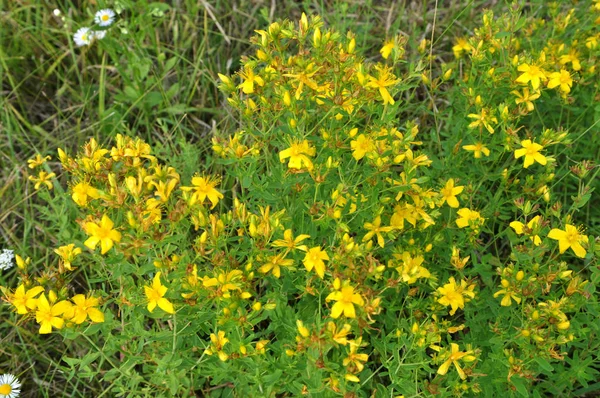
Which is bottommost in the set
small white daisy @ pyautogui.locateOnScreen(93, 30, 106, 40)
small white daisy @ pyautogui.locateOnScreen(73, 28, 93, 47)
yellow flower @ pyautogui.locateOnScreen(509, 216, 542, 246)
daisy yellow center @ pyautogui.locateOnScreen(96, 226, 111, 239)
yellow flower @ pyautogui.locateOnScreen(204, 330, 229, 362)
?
yellow flower @ pyautogui.locateOnScreen(204, 330, 229, 362)

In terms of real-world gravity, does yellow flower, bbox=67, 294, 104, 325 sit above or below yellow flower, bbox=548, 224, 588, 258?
below

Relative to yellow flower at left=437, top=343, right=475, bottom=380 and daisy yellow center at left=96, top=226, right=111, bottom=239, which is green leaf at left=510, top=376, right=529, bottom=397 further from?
daisy yellow center at left=96, top=226, right=111, bottom=239

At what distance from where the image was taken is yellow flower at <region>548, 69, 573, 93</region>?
112 inches

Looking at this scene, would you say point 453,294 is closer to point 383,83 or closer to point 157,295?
point 383,83

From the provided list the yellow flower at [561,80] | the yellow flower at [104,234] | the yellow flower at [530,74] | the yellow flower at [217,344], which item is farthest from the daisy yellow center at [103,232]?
the yellow flower at [561,80]

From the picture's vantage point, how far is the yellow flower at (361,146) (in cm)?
245

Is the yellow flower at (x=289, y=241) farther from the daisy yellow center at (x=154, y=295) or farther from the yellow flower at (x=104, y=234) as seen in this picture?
the yellow flower at (x=104, y=234)

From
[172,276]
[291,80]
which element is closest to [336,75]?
[291,80]

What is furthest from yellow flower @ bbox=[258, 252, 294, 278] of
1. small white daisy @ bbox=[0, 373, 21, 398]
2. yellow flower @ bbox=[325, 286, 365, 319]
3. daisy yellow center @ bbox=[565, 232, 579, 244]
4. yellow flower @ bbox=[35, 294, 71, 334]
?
small white daisy @ bbox=[0, 373, 21, 398]

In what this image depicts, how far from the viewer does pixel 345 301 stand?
81.9 inches

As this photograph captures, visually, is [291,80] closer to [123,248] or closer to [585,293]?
[123,248]

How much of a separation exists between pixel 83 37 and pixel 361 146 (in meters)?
2.45

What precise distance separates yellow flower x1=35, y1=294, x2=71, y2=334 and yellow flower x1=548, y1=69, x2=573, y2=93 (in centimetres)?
232

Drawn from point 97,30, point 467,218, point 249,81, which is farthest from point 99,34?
point 467,218
